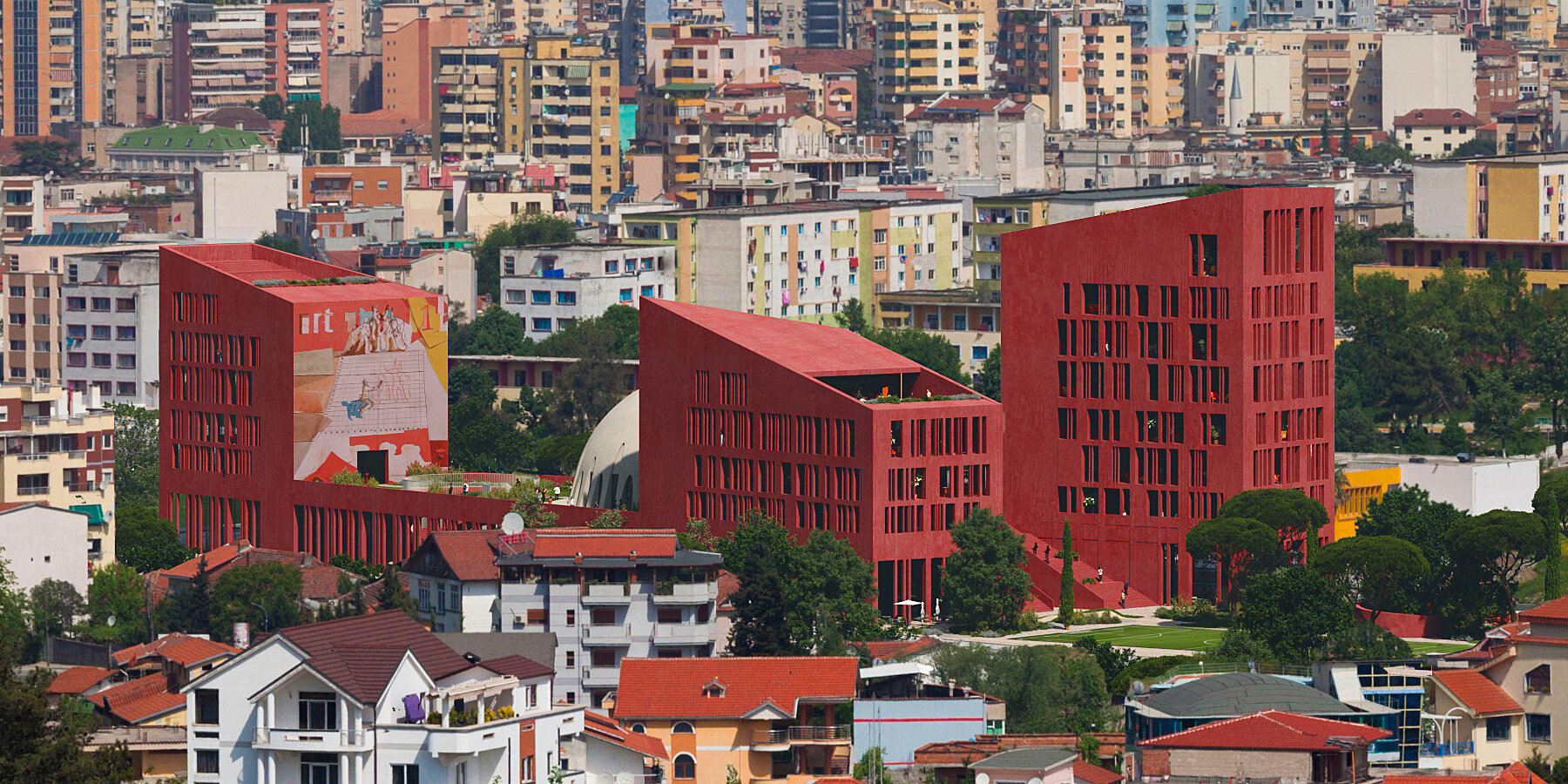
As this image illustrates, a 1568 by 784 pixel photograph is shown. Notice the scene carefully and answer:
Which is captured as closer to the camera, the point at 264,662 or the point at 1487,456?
the point at 264,662

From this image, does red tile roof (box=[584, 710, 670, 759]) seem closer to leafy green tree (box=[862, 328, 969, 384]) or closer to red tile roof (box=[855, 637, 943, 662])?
red tile roof (box=[855, 637, 943, 662])

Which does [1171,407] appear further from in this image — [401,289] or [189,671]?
[189,671]

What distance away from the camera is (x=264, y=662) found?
285ft

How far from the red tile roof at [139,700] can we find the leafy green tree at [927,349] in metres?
89.2

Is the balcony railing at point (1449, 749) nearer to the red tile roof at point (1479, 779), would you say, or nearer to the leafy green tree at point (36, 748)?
the red tile roof at point (1479, 779)

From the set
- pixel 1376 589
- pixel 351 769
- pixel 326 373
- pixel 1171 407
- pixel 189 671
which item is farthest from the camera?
pixel 326 373

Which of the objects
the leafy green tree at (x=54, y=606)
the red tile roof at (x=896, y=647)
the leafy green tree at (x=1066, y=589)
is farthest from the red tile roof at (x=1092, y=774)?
the leafy green tree at (x=54, y=606)

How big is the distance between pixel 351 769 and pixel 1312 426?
66205mm

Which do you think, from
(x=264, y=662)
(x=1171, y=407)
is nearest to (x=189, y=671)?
(x=264, y=662)

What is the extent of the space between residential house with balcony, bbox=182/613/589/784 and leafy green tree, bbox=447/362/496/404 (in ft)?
337

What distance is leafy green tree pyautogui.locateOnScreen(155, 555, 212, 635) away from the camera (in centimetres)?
12838

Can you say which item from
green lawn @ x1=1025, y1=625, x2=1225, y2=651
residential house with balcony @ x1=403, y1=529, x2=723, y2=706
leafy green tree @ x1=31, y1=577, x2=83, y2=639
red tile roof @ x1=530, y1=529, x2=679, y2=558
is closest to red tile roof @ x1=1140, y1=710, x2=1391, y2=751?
residential house with balcony @ x1=403, y1=529, x2=723, y2=706

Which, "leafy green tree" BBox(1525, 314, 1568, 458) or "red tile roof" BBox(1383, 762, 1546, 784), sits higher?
"leafy green tree" BBox(1525, 314, 1568, 458)

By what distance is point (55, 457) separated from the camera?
5950 inches
